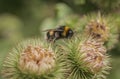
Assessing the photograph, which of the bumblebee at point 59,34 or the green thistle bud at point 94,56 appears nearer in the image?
the green thistle bud at point 94,56

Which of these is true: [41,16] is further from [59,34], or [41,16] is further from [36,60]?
[36,60]

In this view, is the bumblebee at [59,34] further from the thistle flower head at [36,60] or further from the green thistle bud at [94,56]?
the thistle flower head at [36,60]

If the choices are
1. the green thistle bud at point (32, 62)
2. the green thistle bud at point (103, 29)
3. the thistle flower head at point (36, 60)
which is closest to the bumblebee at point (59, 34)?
the green thistle bud at point (103, 29)

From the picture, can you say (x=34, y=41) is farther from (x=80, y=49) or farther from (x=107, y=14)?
(x=107, y=14)

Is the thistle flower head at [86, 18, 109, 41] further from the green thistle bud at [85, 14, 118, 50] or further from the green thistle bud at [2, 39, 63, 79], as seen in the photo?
the green thistle bud at [2, 39, 63, 79]

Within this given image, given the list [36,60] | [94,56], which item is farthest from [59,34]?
[36,60]

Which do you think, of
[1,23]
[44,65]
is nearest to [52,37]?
[44,65]
